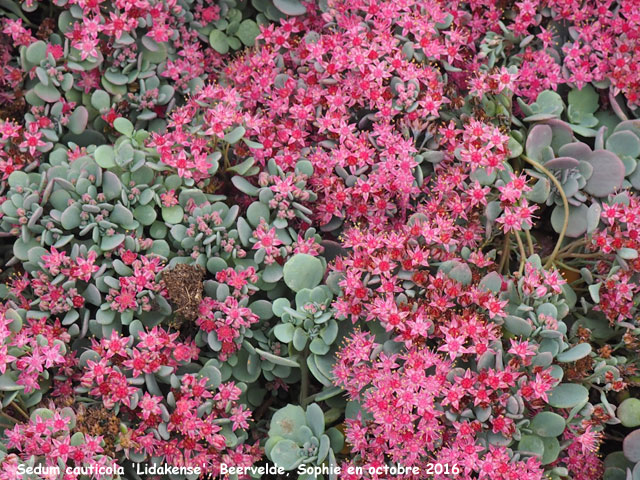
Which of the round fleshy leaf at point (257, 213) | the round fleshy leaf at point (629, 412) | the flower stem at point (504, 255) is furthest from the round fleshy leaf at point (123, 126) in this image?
the round fleshy leaf at point (629, 412)

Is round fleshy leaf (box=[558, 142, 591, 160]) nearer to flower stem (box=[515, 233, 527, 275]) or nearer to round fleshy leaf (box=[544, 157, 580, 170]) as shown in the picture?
round fleshy leaf (box=[544, 157, 580, 170])

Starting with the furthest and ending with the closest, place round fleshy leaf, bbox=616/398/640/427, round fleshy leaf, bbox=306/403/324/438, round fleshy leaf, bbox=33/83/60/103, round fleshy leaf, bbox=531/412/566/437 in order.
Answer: round fleshy leaf, bbox=33/83/60/103 < round fleshy leaf, bbox=616/398/640/427 < round fleshy leaf, bbox=306/403/324/438 < round fleshy leaf, bbox=531/412/566/437

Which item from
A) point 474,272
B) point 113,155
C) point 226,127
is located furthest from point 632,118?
point 113,155

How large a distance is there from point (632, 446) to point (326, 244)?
1109 millimetres

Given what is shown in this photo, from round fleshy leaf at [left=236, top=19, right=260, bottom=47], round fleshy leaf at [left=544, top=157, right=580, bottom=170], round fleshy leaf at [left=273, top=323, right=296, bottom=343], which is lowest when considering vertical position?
round fleshy leaf at [left=273, top=323, right=296, bottom=343]

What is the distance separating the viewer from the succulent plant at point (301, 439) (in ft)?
6.32

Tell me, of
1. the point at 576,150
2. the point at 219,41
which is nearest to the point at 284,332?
the point at 576,150

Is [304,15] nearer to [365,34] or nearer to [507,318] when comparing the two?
[365,34]

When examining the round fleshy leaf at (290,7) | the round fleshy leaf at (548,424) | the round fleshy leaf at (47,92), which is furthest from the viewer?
the round fleshy leaf at (290,7)

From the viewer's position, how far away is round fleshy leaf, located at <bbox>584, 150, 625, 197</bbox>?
2.19m

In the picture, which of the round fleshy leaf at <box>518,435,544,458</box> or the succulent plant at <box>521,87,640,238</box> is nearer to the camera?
the round fleshy leaf at <box>518,435,544,458</box>

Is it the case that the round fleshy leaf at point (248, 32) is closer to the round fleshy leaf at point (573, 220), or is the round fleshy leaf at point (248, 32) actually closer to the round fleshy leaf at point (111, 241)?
the round fleshy leaf at point (111, 241)

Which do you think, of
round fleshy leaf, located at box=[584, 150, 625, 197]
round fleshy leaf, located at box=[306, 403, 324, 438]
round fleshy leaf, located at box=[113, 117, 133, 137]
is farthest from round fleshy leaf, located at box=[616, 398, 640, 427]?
round fleshy leaf, located at box=[113, 117, 133, 137]

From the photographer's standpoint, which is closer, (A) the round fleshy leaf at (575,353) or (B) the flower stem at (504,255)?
(A) the round fleshy leaf at (575,353)
